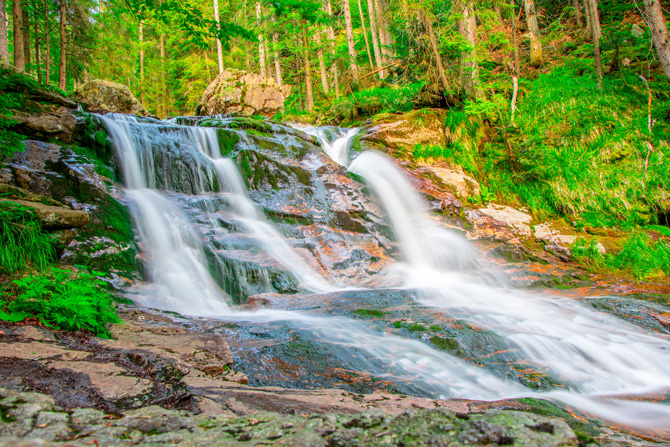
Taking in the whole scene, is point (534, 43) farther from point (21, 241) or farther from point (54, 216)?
point (21, 241)

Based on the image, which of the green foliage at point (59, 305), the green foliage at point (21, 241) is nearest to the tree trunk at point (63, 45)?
the green foliage at point (21, 241)

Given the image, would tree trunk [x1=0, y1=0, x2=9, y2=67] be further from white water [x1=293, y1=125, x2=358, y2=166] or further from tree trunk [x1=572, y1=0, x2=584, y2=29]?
tree trunk [x1=572, y1=0, x2=584, y2=29]

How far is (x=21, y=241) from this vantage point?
155 inches

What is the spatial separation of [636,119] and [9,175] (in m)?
15.7

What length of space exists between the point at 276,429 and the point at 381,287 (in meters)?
5.21

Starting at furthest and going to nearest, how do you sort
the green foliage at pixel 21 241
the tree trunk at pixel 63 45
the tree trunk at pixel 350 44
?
the tree trunk at pixel 350 44, the tree trunk at pixel 63 45, the green foliage at pixel 21 241

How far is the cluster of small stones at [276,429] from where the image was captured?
45.1 inches

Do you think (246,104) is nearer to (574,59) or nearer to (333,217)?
(333,217)

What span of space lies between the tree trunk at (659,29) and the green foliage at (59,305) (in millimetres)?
14125

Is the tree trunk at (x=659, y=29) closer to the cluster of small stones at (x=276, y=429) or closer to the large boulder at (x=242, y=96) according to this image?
the cluster of small stones at (x=276, y=429)

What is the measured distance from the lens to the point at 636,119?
10.7 metres

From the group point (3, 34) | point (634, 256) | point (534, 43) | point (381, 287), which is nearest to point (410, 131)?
point (381, 287)

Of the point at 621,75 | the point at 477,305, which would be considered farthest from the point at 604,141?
the point at 477,305

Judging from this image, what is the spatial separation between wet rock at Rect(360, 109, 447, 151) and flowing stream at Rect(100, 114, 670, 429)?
2.62 feet
